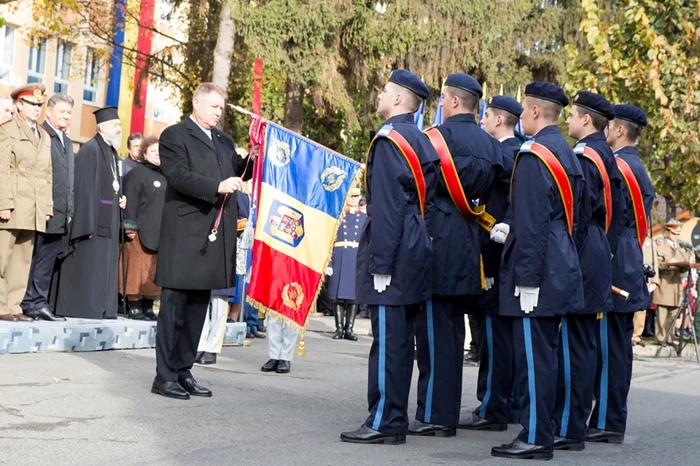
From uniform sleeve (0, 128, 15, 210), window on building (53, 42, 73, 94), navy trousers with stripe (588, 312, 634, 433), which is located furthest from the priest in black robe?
window on building (53, 42, 73, 94)

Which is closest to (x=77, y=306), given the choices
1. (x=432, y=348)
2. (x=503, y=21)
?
(x=432, y=348)

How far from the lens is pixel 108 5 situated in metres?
30.9

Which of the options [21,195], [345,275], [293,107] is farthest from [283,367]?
[293,107]

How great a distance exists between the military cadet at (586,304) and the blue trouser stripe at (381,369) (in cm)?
113

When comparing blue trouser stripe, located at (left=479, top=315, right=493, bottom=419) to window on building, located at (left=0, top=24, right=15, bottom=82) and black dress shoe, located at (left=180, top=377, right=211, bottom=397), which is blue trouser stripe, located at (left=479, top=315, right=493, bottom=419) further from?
window on building, located at (left=0, top=24, right=15, bottom=82)

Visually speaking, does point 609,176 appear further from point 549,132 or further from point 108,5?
point 108,5

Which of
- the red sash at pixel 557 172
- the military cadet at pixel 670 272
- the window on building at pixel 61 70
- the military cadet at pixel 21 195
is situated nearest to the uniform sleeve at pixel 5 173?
the military cadet at pixel 21 195

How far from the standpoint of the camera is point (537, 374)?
715 centimetres

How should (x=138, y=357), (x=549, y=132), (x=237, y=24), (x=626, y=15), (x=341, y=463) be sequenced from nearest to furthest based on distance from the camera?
1. (x=341, y=463)
2. (x=549, y=132)
3. (x=138, y=357)
4. (x=626, y=15)
5. (x=237, y=24)

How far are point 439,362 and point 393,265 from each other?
0.91 m

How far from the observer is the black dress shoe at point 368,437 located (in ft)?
23.8

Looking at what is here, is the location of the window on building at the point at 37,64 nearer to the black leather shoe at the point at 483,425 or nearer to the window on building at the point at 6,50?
the window on building at the point at 6,50

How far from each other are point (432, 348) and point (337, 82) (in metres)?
16.1

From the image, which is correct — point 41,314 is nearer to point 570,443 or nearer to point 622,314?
point 622,314
